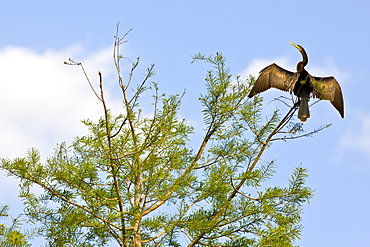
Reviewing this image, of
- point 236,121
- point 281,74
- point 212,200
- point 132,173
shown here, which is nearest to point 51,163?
point 132,173

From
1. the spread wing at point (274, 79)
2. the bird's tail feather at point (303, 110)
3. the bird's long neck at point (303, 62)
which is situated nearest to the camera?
the bird's tail feather at point (303, 110)

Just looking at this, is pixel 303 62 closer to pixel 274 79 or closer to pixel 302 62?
pixel 302 62

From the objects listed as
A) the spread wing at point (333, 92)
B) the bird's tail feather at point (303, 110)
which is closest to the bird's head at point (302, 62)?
the spread wing at point (333, 92)

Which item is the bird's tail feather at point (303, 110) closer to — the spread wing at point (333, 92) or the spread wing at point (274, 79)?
the spread wing at point (274, 79)

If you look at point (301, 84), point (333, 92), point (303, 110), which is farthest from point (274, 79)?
point (333, 92)

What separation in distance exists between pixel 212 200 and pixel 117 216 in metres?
0.84

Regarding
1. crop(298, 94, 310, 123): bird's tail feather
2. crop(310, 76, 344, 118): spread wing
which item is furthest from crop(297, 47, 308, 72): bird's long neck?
crop(298, 94, 310, 123): bird's tail feather

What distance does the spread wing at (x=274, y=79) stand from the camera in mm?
4883

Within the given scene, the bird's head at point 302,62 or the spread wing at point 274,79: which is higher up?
the bird's head at point 302,62

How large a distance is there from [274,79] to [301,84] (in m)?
0.27

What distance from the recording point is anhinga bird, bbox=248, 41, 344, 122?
15.2 ft

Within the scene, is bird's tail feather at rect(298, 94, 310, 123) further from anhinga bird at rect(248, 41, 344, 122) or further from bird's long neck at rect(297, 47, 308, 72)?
bird's long neck at rect(297, 47, 308, 72)

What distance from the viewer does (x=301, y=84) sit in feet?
16.0

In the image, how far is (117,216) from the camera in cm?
364
